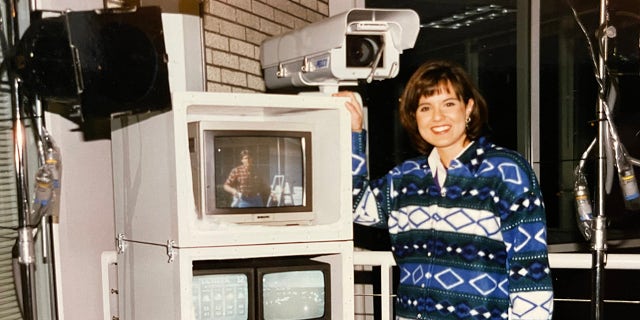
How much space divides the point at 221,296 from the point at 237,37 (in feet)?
4.31

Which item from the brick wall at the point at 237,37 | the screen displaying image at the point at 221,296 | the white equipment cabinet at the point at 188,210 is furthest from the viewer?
the brick wall at the point at 237,37

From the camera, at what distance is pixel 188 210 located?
6.25 ft

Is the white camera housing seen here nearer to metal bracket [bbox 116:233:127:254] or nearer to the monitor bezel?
the monitor bezel

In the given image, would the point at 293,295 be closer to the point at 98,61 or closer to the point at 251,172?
the point at 251,172

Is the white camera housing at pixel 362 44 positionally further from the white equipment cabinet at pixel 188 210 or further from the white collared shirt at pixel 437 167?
the white collared shirt at pixel 437 167

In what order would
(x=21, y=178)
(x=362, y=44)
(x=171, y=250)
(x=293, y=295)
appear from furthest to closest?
1. (x=362, y=44)
2. (x=293, y=295)
3. (x=171, y=250)
4. (x=21, y=178)

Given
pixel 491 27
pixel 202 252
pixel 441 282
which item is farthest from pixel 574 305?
pixel 202 252

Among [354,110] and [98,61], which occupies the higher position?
[98,61]

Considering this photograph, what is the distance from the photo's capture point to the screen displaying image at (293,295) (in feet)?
6.97

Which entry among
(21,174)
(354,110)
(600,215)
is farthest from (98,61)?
(600,215)

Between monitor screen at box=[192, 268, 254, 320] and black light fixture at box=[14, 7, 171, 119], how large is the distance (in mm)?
524

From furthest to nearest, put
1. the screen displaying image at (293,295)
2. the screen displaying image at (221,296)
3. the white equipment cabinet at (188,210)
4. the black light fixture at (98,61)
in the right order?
the screen displaying image at (293,295) → the screen displaying image at (221,296) → the white equipment cabinet at (188,210) → the black light fixture at (98,61)

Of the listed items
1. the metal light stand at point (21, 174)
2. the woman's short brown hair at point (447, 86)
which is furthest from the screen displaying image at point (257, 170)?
the metal light stand at point (21, 174)

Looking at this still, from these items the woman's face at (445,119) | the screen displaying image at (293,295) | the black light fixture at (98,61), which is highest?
the black light fixture at (98,61)
